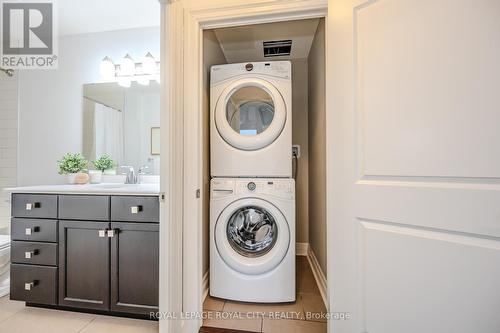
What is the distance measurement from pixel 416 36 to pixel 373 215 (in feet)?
2.53

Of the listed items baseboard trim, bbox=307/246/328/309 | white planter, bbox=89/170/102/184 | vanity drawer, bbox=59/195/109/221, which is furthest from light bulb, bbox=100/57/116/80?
baseboard trim, bbox=307/246/328/309

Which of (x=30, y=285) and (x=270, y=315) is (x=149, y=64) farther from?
(x=270, y=315)

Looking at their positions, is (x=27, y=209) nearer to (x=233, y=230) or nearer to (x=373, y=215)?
(x=233, y=230)

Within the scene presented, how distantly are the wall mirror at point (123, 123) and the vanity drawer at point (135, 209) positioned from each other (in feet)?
2.27

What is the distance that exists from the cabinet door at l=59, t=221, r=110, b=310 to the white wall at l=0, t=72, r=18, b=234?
5.01ft

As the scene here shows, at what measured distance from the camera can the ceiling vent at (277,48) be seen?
221 centimetres

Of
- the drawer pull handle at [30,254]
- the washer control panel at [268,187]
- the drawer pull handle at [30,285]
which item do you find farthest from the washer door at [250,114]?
the drawer pull handle at [30,285]

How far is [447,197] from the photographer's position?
827mm

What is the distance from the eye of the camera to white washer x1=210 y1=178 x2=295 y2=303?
62.4 inches

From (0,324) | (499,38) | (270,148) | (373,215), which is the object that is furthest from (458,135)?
(0,324)

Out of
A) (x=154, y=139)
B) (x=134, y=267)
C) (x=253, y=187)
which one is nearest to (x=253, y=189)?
(x=253, y=187)

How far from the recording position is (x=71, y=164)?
6.70ft

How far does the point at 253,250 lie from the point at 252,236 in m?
0.11

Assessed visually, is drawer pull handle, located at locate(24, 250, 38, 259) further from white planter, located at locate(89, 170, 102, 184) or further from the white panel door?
the white panel door
